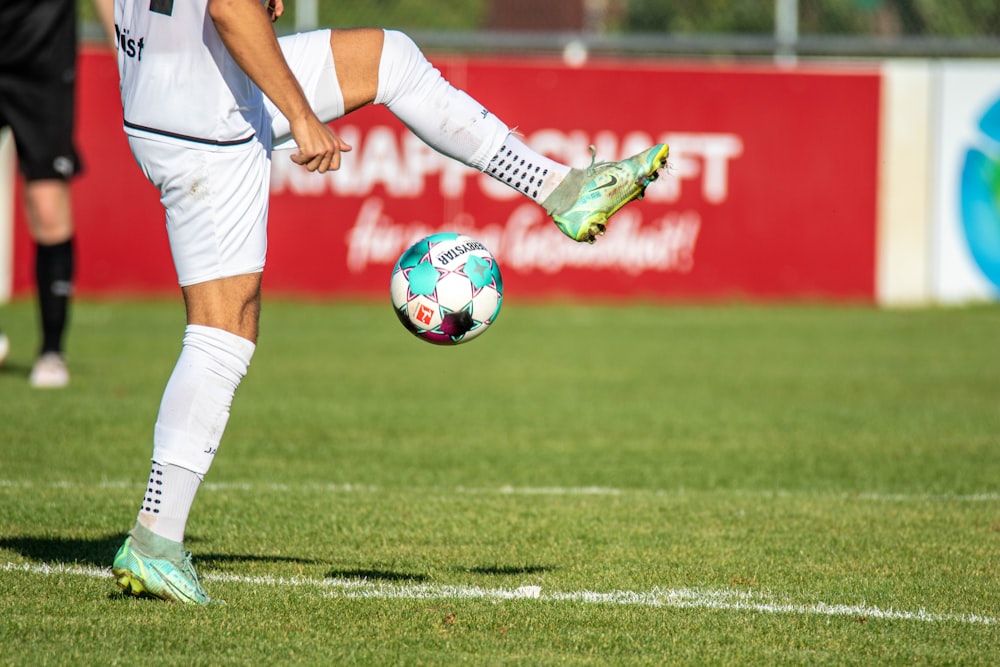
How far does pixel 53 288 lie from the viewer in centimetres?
897

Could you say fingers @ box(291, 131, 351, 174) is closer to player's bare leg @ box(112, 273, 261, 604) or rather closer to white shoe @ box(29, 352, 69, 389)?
player's bare leg @ box(112, 273, 261, 604)

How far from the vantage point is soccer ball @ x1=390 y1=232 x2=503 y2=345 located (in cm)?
454

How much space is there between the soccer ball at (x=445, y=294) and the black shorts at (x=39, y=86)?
488cm

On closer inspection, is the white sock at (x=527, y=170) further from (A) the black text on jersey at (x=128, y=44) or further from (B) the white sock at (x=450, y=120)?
(A) the black text on jersey at (x=128, y=44)

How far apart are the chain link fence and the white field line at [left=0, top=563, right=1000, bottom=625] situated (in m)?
12.0

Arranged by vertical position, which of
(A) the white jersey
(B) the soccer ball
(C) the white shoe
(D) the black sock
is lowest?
(C) the white shoe

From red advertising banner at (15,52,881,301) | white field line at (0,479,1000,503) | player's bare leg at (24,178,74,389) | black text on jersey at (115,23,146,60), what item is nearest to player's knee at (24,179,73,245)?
player's bare leg at (24,178,74,389)

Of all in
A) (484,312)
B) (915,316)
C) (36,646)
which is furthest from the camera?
(915,316)

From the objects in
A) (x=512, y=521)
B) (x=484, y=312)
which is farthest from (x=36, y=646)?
(x=512, y=521)

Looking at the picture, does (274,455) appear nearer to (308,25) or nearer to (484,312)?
Result: (484,312)

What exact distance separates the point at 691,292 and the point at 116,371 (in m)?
7.61

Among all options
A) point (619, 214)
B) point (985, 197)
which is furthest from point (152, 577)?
point (985, 197)

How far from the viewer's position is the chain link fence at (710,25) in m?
15.9

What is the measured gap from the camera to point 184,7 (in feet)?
13.2
